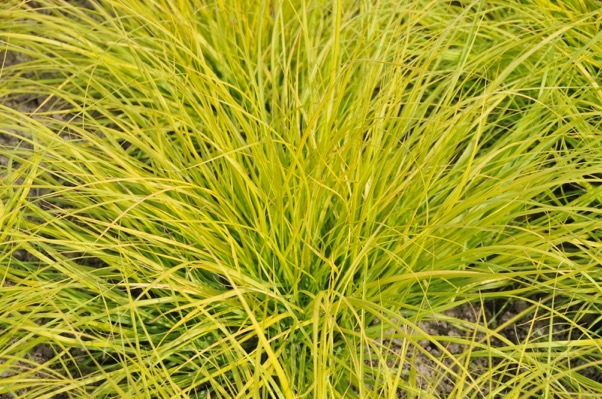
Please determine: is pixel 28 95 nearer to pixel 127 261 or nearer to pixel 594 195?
pixel 127 261

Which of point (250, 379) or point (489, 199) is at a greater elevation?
point (489, 199)

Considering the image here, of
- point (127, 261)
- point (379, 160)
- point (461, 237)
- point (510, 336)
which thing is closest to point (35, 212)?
point (127, 261)

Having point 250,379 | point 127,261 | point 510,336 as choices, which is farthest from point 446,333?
point 127,261

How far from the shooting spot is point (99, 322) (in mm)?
1548

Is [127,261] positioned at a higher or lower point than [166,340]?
higher

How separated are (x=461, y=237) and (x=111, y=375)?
31.9 inches

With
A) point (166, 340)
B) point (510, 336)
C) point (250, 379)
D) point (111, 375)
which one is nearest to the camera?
point (250, 379)

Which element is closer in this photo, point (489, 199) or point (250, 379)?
point (250, 379)

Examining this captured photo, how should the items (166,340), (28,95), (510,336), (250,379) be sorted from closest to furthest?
(250,379), (166,340), (510,336), (28,95)

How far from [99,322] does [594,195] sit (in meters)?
1.15

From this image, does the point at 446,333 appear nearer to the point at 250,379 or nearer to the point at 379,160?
the point at 379,160

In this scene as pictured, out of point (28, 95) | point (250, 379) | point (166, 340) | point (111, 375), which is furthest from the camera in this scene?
point (28, 95)

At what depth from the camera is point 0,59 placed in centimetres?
Result: 222

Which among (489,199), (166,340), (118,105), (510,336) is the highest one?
(118,105)
